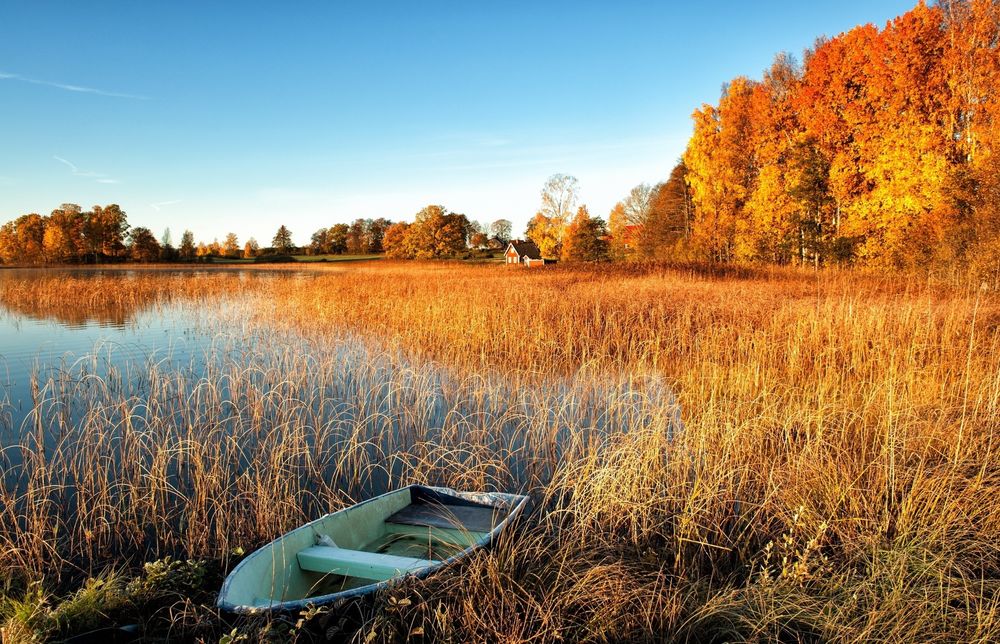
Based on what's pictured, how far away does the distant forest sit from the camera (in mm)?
14359

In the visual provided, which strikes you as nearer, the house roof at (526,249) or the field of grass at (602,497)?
the field of grass at (602,497)

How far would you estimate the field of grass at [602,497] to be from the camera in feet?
8.48

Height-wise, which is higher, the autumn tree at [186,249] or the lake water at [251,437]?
the autumn tree at [186,249]

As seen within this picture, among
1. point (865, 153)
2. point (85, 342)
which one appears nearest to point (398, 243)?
point (865, 153)

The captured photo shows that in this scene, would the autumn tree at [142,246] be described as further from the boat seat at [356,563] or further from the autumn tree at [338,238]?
the boat seat at [356,563]

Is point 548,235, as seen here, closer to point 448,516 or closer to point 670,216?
point 670,216

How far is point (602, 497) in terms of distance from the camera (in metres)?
3.68

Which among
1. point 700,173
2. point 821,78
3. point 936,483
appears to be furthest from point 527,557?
point 700,173

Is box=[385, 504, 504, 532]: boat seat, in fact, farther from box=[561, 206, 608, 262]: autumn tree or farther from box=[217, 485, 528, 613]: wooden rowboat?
box=[561, 206, 608, 262]: autumn tree

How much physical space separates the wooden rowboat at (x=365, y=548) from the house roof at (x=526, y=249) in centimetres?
5593

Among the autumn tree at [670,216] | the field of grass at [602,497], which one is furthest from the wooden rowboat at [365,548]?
the autumn tree at [670,216]

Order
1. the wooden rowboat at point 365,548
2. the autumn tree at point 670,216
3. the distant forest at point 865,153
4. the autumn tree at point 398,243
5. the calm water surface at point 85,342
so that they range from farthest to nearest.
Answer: the autumn tree at point 398,243 → the autumn tree at point 670,216 → the distant forest at point 865,153 → the calm water surface at point 85,342 → the wooden rowboat at point 365,548

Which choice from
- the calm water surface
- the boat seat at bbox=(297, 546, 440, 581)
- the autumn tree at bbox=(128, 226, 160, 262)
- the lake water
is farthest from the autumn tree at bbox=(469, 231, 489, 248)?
the boat seat at bbox=(297, 546, 440, 581)

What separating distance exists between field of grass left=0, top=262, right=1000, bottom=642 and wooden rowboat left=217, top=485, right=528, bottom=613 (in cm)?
15
